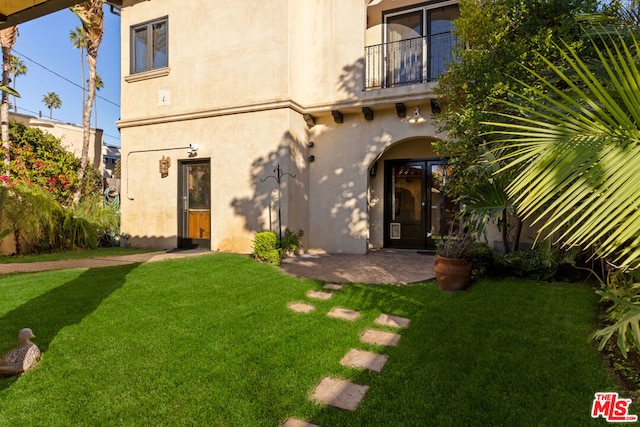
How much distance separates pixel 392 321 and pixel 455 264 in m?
1.41

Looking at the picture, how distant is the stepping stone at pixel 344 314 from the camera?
163 inches

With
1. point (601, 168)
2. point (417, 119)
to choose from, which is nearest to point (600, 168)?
point (601, 168)

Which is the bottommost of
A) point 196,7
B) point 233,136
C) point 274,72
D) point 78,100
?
point 233,136

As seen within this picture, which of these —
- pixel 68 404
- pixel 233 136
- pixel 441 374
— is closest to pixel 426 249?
pixel 233 136

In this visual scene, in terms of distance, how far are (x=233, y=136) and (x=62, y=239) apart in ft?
17.4

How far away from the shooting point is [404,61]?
8812 millimetres

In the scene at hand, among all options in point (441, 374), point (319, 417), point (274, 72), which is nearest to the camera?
point (319, 417)

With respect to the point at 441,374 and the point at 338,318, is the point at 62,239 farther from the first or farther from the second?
the point at 441,374

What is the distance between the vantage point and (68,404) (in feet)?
8.18

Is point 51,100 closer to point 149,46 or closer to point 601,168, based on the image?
point 149,46

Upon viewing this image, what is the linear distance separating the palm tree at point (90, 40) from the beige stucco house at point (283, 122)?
2.30 meters

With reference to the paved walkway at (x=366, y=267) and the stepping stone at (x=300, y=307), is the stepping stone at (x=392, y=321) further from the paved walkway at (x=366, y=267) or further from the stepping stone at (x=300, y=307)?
the paved walkway at (x=366, y=267)

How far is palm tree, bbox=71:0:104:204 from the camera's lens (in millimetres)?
11086

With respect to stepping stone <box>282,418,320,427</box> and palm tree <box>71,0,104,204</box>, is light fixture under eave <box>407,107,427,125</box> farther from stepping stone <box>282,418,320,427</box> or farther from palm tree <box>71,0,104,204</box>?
palm tree <box>71,0,104,204</box>
